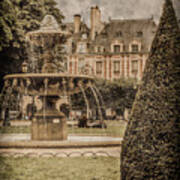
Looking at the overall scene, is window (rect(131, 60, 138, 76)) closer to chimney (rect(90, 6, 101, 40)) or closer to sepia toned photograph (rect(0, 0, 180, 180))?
sepia toned photograph (rect(0, 0, 180, 180))

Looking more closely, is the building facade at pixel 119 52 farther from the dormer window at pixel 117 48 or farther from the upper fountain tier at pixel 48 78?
the upper fountain tier at pixel 48 78

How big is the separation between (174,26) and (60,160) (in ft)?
12.4

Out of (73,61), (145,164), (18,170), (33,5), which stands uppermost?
(33,5)

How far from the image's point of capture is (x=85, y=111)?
958 inches

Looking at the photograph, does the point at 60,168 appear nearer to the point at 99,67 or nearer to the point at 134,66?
the point at 99,67

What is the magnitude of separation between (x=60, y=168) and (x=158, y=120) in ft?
9.76

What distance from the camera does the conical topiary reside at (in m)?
3.47

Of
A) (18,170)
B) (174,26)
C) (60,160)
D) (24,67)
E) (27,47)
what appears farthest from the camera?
(27,47)

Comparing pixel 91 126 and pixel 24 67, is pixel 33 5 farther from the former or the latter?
pixel 91 126

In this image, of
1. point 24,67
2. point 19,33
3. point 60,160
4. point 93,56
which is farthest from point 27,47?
point 93,56

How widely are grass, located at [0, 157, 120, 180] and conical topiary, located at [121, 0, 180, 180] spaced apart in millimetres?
2091

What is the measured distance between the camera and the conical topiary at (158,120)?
3.47 meters

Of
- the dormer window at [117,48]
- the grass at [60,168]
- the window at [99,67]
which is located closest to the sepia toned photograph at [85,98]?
the grass at [60,168]

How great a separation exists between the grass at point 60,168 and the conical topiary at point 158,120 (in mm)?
2091
